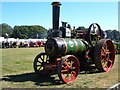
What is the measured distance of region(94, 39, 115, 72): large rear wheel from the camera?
33.9ft

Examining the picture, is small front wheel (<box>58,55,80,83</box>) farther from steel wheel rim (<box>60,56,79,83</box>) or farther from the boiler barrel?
the boiler barrel

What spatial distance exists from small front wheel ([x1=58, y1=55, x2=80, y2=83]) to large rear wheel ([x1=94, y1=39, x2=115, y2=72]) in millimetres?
1743

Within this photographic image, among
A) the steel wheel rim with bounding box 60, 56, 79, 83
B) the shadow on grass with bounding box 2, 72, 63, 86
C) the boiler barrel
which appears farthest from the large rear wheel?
the shadow on grass with bounding box 2, 72, 63, 86

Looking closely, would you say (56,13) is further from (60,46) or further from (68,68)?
(68,68)

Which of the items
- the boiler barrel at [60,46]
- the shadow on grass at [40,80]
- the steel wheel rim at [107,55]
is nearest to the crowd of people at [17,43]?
the steel wheel rim at [107,55]

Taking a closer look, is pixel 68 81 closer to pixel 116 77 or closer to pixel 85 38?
pixel 116 77

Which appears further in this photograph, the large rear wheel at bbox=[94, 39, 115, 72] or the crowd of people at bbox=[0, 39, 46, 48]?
the crowd of people at bbox=[0, 39, 46, 48]

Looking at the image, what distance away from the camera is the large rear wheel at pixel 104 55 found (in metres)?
10.3

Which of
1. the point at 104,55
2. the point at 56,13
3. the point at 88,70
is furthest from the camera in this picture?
the point at 88,70

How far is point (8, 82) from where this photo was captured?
326 inches

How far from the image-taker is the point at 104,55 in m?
10.8

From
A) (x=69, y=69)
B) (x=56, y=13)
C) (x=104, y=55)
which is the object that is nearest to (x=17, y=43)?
(x=104, y=55)

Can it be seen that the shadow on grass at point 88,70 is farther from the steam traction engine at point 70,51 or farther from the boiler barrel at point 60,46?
the boiler barrel at point 60,46

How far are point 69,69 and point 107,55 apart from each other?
3.20m
